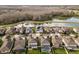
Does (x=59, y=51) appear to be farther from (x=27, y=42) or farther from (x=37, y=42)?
(x=27, y=42)

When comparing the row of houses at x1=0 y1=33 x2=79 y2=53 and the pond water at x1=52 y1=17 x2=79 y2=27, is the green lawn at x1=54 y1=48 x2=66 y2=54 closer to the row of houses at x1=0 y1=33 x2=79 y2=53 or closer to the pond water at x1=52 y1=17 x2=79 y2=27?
the row of houses at x1=0 y1=33 x2=79 y2=53

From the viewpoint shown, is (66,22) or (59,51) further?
(66,22)

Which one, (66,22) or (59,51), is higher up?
(66,22)

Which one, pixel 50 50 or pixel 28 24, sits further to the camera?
pixel 28 24

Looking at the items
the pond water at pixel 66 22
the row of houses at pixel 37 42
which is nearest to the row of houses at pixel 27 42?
the row of houses at pixel 37 42

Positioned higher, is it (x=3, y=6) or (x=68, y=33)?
(x=3, y=6)

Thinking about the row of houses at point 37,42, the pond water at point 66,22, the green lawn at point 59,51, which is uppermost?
the pond water at point 66,22

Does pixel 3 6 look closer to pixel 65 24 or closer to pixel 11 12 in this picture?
pixel 11 12

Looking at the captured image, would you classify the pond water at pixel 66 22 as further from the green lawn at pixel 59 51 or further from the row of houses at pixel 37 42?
the green lawn at pixel 59 51

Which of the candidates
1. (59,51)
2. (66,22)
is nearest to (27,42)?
(59,51)
